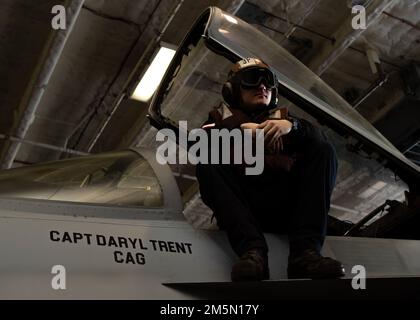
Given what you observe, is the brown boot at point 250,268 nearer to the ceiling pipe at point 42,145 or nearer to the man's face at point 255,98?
the man's face at point 255,98

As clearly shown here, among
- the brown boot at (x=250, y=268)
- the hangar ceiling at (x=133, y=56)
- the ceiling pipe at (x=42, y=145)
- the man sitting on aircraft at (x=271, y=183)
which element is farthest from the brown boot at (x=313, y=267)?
the ceiling pipe at (x=42, y=145)

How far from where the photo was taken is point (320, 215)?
7.35 feet

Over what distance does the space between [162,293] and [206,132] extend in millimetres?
915

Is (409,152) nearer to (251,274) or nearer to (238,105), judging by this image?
(238,105)

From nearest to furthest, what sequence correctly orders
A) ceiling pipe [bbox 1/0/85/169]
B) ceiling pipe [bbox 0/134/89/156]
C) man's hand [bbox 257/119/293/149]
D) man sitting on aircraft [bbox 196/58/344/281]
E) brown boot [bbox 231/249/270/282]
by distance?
brown boot [bbox 231/249/270/282] < man sitting on aircraft [bbox 196/58/344/281] < man's hand [bbox 257/119/293/149] < ceiling pipe [bbox 1/0/85/169] < ceiling pipe [bbox 0/134/89/156]

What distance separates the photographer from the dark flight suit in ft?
7.22

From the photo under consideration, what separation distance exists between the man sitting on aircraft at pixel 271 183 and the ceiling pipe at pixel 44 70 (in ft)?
9.06

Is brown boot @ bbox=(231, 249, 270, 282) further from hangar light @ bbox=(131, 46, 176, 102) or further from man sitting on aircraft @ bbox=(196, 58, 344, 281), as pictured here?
hangar light @ bbox=(131, 46, 176, 102)

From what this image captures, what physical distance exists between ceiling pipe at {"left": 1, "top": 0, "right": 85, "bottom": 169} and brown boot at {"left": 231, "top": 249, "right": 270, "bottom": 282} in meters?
3.51

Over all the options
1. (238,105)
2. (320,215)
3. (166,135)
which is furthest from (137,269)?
(166,135)

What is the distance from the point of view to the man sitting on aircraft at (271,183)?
7.00 feet

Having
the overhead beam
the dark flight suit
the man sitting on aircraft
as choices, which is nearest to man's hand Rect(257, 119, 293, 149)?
the man sitting on aircraft

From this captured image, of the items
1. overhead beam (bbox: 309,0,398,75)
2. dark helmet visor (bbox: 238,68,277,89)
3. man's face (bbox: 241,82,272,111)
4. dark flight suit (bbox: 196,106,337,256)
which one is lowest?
dark flight suit (bbox: 196,106,337,256)
